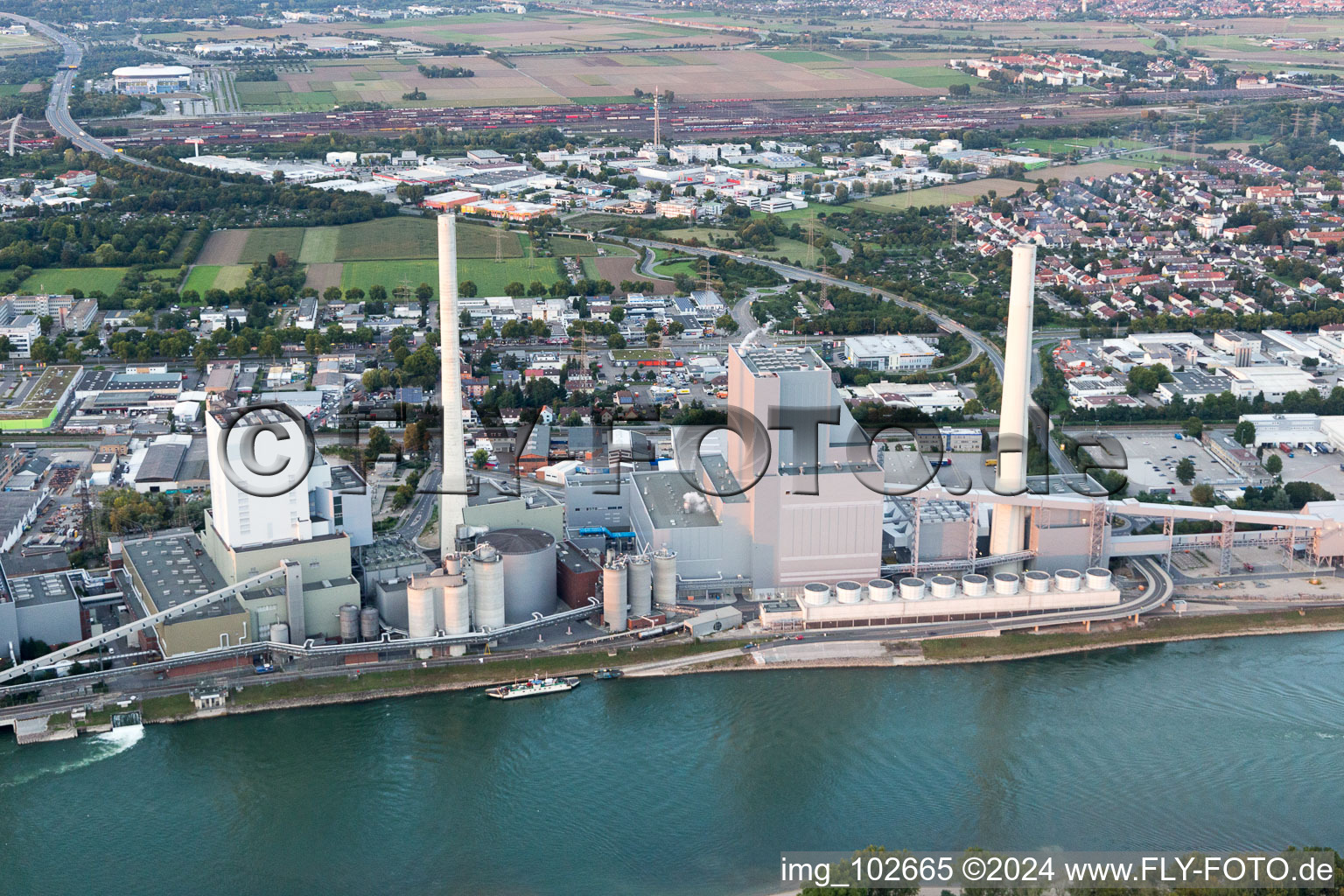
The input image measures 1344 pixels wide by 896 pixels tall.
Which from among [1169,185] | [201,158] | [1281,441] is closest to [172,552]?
[1281,441]

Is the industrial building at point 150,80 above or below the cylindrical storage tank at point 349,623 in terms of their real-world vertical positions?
above

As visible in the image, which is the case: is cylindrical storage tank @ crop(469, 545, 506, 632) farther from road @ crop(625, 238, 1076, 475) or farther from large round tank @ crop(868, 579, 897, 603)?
→ road @ crop(625, 238, 1076, 475)

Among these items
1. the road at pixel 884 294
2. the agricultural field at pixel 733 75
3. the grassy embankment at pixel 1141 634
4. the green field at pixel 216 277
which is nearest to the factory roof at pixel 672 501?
the grassy embankment at pixel 1141 634

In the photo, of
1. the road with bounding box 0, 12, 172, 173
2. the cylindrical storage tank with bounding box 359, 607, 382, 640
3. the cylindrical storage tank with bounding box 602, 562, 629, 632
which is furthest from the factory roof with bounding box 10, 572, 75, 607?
the road with bounding box 0, 12, 172, 173

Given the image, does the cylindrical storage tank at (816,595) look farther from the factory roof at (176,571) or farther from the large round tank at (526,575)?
the factory roof at (176,571)

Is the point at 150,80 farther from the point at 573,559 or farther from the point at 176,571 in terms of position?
the point at 573,559

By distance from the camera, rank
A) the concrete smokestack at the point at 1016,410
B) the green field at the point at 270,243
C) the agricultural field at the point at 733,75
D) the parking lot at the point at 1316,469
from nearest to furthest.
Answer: the concrete smokestack at the point at 1016,410
the parking lot at the point at 1316,469
the green field at the point at 270,243
the agricultural field at the point at 733,75

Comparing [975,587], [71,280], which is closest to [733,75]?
[71,280]

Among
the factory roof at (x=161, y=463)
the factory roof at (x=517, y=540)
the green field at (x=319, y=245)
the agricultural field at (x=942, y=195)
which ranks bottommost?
the factory roof at (x=161, y=463)
